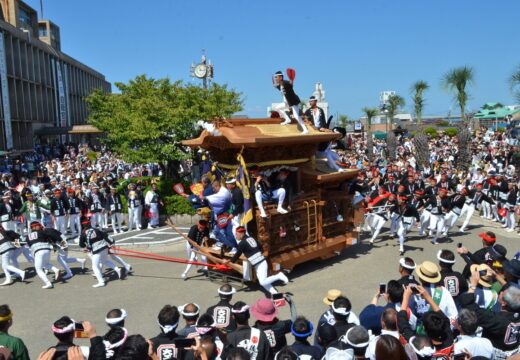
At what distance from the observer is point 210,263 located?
11148 millimetres

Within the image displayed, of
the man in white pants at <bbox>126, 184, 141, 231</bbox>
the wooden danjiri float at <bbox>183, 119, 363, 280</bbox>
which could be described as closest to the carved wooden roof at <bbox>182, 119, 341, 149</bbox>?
the wooden danjiri float at <bbox>183, 119, 363, 280</bbox>

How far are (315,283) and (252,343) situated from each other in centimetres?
625

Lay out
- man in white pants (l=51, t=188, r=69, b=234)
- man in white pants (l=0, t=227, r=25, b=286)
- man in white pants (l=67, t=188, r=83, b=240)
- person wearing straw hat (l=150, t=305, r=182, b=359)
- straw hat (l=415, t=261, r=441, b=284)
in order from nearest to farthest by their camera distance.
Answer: person wearing straw hat (l=150, t=305, r=182, b=359)
straw hat (l=415, t=261, r=441, b=284)
man in white pants (l=0, t=227, r=25, b=286)
man in white pants (l=51, t=188, r=69, b=234)
man in white pants (l=67, t=188, r=83, b=240)

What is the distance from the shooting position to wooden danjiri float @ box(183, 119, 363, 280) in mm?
9969

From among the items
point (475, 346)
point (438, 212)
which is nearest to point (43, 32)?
point (438, 212)

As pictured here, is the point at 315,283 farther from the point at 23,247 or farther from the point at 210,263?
the point at 23,247

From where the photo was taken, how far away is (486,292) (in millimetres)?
6051

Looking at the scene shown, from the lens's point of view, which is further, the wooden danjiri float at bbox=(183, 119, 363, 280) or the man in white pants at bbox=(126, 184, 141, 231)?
the man in white pants at bbox=(126, 184, 141, 231)

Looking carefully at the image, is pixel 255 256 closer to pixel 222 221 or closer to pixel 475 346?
pixel 222 221

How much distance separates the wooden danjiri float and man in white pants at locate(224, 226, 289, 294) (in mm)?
423

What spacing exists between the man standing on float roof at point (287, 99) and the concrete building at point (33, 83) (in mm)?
34120

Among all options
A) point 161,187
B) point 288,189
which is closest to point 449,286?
point 288,189

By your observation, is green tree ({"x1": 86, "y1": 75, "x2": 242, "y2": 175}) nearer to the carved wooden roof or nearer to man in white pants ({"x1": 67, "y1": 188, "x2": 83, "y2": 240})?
man in white pants ({"x1": 67, "y1": 188, "x2": 83, "y2": 240})

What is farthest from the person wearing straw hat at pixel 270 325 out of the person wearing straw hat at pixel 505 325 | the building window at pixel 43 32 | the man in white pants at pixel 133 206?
the building window at pixel 43 32
